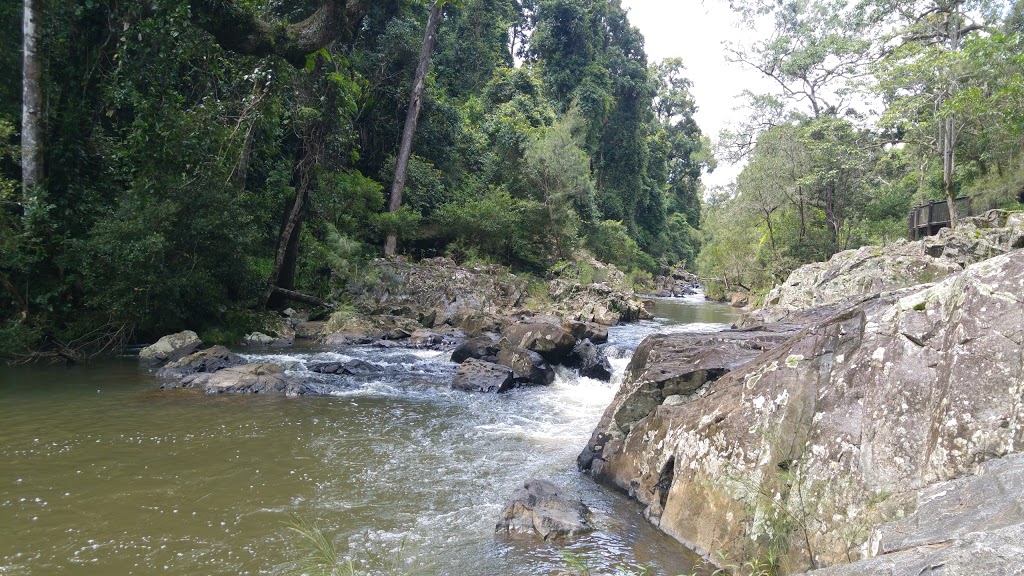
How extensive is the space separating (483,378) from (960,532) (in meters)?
8.76

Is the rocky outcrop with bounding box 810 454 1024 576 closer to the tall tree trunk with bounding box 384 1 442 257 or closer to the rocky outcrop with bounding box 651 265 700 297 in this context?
the tall tree trunk with bounding box 384 1 442 257

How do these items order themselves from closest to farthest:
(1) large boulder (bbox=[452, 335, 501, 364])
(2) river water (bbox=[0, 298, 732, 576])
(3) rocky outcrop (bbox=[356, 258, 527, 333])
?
(2) river water (bbox=[0, 298, 732, 576]), (1) large boulder (bbox=[452, 335, 501, 364]), (3) rocky outcrop (bbox=[356, 258, 527, 333])

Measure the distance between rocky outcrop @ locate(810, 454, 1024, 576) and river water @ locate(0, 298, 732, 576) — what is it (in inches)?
74.3

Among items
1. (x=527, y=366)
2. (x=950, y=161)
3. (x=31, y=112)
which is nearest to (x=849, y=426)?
(x=527, y=366)

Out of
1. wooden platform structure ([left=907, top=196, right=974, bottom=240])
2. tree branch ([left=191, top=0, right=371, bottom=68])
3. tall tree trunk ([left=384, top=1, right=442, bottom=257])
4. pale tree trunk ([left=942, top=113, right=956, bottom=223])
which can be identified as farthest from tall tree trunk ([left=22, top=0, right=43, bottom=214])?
wooden platform structure ([left=907, top=196, right=974, bottom=240])

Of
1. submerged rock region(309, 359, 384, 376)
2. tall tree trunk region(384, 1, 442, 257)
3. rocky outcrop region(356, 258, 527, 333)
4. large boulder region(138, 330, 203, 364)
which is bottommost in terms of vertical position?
submerged rock region(309, 359, 384, 376)

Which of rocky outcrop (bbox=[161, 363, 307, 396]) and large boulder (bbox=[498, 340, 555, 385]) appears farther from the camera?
large boulder (bbox=[498, 340, 555, 385])

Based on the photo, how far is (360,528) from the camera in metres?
4.86

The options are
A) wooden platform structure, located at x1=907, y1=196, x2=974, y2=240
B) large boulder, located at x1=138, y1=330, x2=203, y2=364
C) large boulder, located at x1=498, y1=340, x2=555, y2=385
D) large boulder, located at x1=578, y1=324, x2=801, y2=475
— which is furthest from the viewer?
wooden platform structure, located at x1=907, y1=196, x2=974, y2=240

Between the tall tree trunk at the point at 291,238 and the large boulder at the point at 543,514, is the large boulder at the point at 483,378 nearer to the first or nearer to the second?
the large boulder at the point at 543,514

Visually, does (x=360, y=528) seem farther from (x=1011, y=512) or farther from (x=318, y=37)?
(x=318, y=37)

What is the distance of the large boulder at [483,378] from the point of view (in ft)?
34.7

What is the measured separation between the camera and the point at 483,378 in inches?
425

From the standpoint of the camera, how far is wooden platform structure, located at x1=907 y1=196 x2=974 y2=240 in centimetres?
2109
